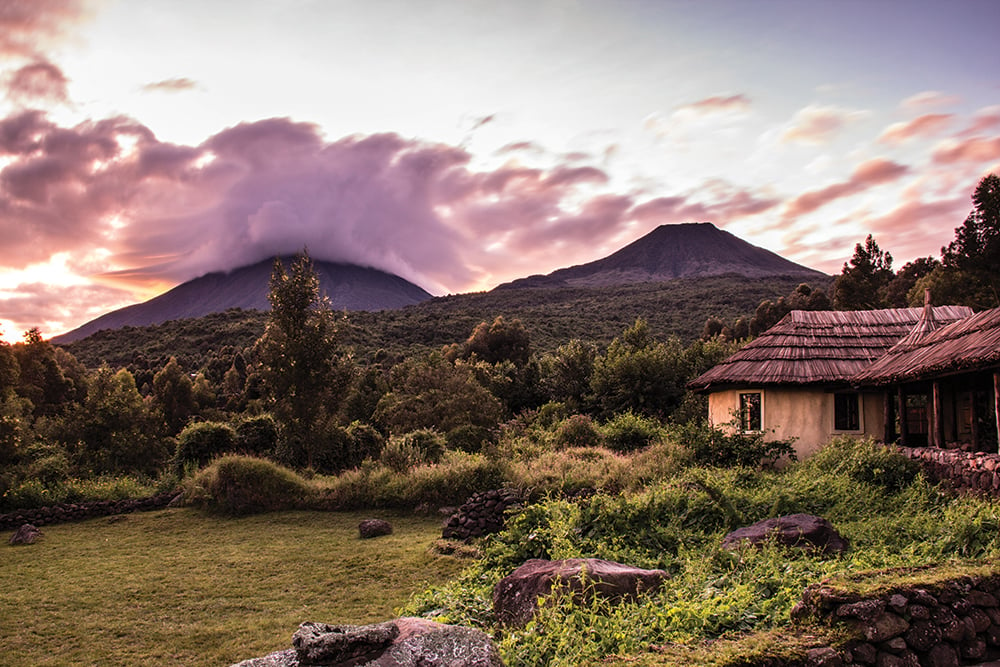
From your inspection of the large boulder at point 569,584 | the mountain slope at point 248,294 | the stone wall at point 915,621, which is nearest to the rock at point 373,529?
the large boulder at point 569,584

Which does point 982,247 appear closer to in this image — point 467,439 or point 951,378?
point 951,378

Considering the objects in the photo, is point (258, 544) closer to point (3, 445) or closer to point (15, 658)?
point (15, 658)

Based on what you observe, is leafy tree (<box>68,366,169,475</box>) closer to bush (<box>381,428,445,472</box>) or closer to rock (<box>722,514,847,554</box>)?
bush (<box>381,428,445,472</box>)

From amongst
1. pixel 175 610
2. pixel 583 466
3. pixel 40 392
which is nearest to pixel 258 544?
pixel 175 610

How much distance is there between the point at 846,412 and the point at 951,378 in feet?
16.8

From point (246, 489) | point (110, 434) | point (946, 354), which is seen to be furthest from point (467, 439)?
point (946, 354)

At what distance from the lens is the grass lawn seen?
7.15 meters

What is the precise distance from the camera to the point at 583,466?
15500mm

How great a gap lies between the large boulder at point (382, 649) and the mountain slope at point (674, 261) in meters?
106

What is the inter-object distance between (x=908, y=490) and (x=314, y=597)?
9.32 metres

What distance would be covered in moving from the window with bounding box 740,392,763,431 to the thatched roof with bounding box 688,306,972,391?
732 millimetres

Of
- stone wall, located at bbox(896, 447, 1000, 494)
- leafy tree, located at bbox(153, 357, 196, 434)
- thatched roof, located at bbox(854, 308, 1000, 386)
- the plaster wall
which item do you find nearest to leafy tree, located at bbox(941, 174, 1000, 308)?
the plaster wall

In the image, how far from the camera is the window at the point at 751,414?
64.1 feet

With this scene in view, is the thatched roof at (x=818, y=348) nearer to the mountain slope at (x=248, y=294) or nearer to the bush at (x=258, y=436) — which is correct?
the bush at (x=258, y=436)
